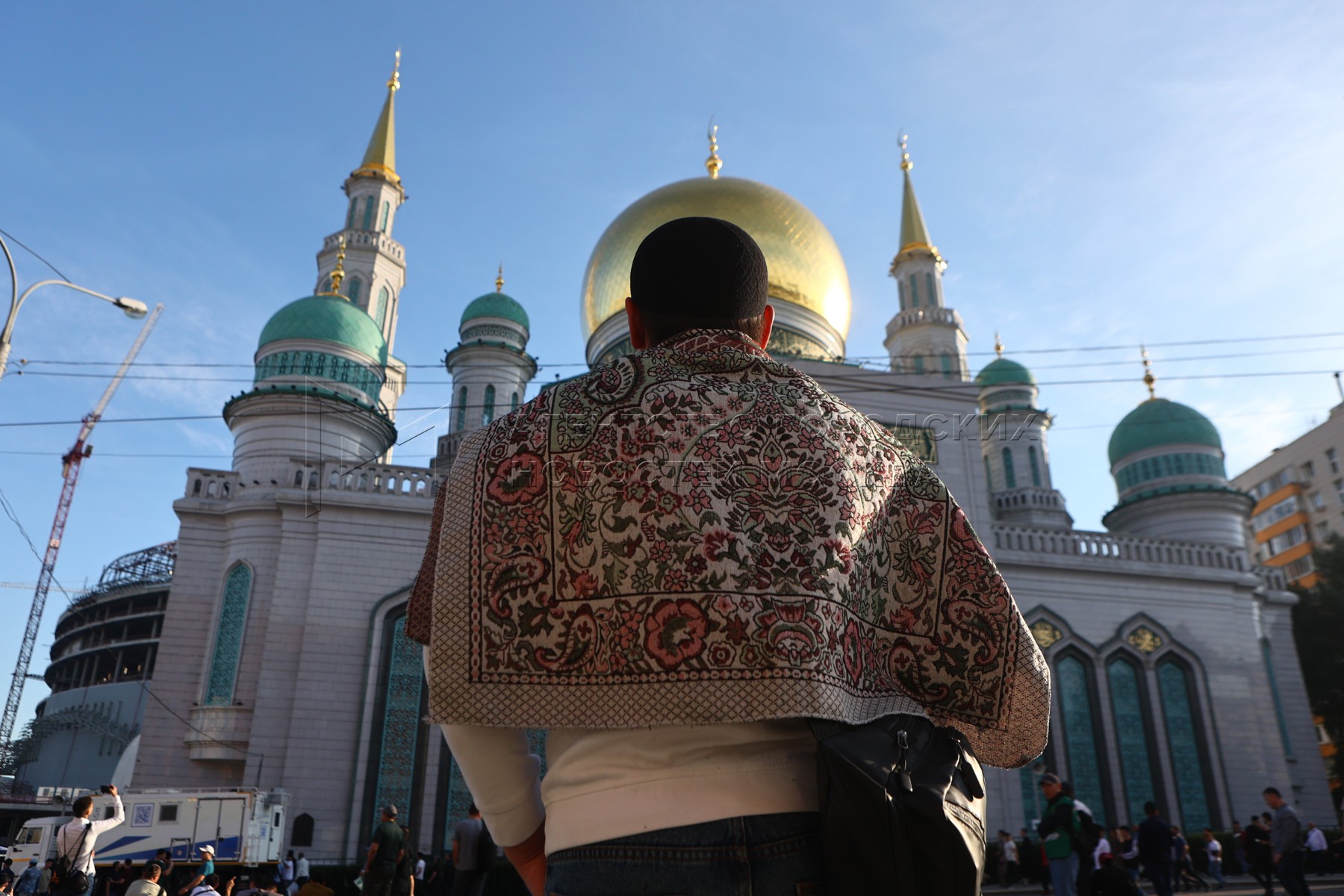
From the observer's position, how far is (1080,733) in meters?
16.7

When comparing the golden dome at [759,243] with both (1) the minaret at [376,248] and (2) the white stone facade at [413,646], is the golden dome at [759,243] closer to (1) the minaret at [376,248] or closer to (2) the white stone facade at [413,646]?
(2) the white stone facade at [413,646]

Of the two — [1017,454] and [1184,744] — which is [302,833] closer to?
[1184,744]

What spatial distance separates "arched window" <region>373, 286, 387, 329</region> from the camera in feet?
75.9

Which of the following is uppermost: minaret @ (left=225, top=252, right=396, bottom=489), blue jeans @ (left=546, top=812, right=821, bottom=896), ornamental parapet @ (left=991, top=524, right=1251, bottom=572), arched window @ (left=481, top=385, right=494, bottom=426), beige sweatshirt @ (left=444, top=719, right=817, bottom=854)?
arched window @ (left=481, top=385, right=494, bottom=426)

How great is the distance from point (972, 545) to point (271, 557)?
15.3 meters

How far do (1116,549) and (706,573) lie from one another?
743 inches

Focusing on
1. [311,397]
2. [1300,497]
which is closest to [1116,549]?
[311,397]

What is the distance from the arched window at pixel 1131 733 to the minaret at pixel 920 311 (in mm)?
7759

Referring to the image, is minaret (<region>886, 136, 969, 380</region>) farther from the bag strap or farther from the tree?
the bag strap

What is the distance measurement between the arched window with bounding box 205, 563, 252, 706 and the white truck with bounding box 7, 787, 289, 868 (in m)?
1.87

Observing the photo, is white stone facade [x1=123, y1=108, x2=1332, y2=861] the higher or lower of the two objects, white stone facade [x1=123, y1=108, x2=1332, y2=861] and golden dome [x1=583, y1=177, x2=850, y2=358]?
the lower

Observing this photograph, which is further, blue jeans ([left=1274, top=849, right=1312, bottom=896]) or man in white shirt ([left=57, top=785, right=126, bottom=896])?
blue jeans ([left=1274, top=849, right=1312, bottom=896])

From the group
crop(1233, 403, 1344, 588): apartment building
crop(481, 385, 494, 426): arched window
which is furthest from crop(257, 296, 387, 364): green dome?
crop(1233, 403, 1344, 588): apartment building

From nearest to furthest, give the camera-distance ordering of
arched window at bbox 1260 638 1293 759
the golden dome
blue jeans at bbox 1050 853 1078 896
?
blue jeans at bbox 1050 853 1078 896
arched window at bbox 1260 638 1293 759
the golden dome
